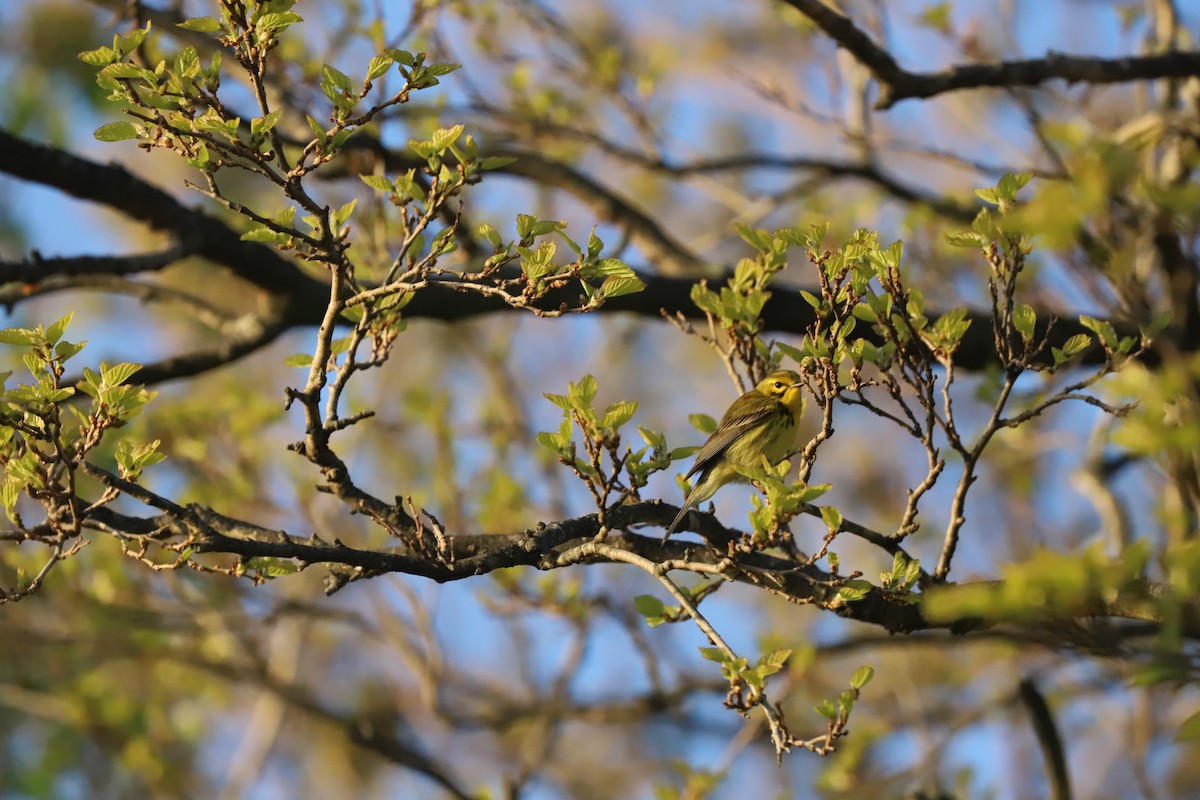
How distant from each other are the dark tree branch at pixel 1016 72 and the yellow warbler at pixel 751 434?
45.5 inches

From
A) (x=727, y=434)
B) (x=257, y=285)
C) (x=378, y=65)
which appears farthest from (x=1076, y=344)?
(x=257, y=285)

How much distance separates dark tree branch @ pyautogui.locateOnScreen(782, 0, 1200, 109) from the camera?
4.05 metres

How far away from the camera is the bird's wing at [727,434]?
379 centimetres

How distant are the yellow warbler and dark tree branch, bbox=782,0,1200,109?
116 centimetres

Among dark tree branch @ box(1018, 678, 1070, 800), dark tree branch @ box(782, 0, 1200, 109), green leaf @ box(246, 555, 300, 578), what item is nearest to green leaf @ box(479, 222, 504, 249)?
green leaf @ box(246, 555, 300, 578)

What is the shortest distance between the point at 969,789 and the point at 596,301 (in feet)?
14.4

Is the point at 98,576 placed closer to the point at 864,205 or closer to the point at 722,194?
the point at 722,194

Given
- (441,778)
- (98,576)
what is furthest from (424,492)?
(441,778)

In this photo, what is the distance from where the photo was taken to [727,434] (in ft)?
13.3

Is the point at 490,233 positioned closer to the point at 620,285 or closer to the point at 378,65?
the point at 620,285

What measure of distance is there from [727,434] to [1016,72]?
177 centimetres

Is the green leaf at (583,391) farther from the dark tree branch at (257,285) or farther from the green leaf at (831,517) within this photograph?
the dark tree branch at (257,285)

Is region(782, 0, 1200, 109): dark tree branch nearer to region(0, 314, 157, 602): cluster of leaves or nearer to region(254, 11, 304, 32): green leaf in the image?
region(254, 11, 304, 32): green leaf

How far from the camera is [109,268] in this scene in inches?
152
